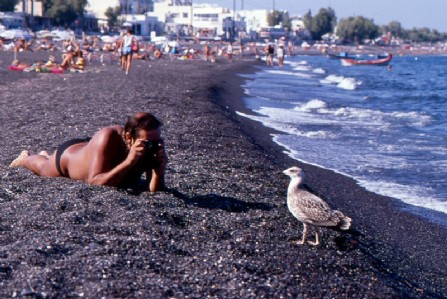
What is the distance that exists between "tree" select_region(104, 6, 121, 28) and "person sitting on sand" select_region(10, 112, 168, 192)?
9867 cm

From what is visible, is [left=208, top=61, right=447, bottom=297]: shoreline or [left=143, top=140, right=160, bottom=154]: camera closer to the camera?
[left=143, top=140, right=160, bottom=154]: camera

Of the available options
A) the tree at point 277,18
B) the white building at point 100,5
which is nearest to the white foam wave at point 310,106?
the white building at point 100,5

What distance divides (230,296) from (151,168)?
2256 millimetres

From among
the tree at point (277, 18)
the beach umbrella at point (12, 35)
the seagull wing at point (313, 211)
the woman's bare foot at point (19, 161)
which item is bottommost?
the woman's bare foot at point (19, 161)

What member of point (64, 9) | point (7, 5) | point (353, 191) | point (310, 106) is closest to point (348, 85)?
point (310, 106)

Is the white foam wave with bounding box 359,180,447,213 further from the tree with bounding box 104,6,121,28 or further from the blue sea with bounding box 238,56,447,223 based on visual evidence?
the tree with bounding box 104,6,121,28

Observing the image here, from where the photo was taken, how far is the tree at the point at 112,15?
103 metres

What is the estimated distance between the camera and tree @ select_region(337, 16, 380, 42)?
159125 mm

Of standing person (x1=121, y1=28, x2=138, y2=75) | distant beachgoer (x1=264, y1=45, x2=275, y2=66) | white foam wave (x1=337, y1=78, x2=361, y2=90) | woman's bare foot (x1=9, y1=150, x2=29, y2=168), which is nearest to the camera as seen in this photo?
woman's bare foot (x1=9, y1=150, x2=29, y2=168)

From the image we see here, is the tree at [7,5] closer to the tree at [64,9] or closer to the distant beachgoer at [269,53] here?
the tree at [64,9]

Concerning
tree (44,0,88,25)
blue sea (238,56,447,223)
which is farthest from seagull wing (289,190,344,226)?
tree (44,0,88,25)

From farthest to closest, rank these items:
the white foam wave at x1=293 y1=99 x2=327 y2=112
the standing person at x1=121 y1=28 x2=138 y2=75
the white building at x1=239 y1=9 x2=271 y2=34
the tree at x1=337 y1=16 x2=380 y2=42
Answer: the white building at x1=239 y1=9 x2=271 y2=34 < the tree at x1=337 y1=16 x2=380 y2=42 < the white foam wave at x1=293 y1=99 x2=327 y2=112 < the standing person at x1=121 y1=28 x2=138 y2=75

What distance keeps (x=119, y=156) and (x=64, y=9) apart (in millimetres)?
86111

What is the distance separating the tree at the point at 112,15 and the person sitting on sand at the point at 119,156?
324 ft
